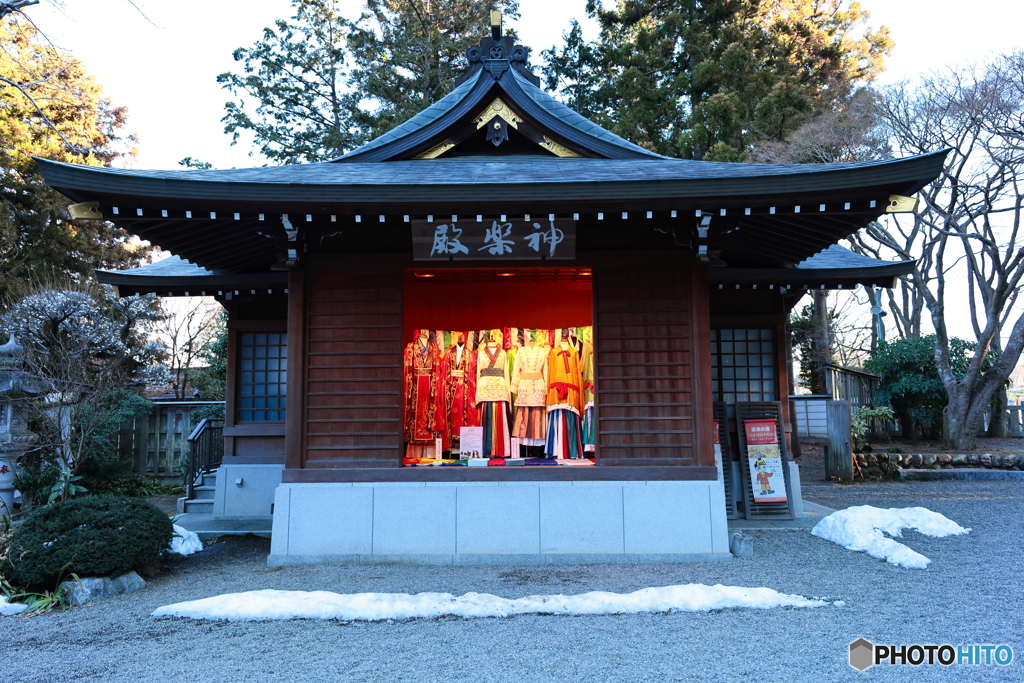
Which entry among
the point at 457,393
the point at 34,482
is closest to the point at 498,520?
the point at 457,393

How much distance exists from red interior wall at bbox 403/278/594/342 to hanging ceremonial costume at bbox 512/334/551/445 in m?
0.37

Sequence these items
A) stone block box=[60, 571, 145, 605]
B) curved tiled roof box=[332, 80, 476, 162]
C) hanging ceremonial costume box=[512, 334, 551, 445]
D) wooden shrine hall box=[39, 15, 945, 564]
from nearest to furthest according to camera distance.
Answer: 1. stone block box=[60, 571, 145, 605]
2. wooden shrine hall box=[39, 15, 945, 564]
3. curved tiled roof box=[332, 80, 476, 162]
4. hanging ceremonial costume box=[512, 334, 551, 445]

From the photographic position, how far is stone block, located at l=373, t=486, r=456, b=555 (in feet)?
21.9

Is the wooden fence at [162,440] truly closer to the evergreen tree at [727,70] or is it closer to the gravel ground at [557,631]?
the gravel ground at [557,631]

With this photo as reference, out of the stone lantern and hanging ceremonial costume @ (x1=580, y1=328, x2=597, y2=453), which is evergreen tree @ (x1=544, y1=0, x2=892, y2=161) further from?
the stone lantern

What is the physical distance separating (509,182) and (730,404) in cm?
468

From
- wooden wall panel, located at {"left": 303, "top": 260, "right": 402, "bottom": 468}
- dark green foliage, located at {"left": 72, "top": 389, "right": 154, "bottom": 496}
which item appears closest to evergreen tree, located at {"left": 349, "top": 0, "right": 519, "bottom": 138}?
dark green foliage, located at {"left": 72, "top": 389, "right": 154, "bottom": 496}

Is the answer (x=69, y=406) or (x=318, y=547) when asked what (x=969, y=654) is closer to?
(x=318, y=547)

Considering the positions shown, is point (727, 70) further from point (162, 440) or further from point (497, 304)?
point (162, 440)

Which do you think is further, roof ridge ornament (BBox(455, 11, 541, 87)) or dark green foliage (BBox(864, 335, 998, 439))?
dark green foliage (BBox(864, 335, 998, 439))

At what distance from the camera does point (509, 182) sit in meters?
6.04

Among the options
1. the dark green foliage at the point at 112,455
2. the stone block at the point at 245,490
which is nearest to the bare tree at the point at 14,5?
the dark green foliage at the point at 112,455

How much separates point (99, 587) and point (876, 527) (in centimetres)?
732

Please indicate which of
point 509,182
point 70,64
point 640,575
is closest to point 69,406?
point 509,182
